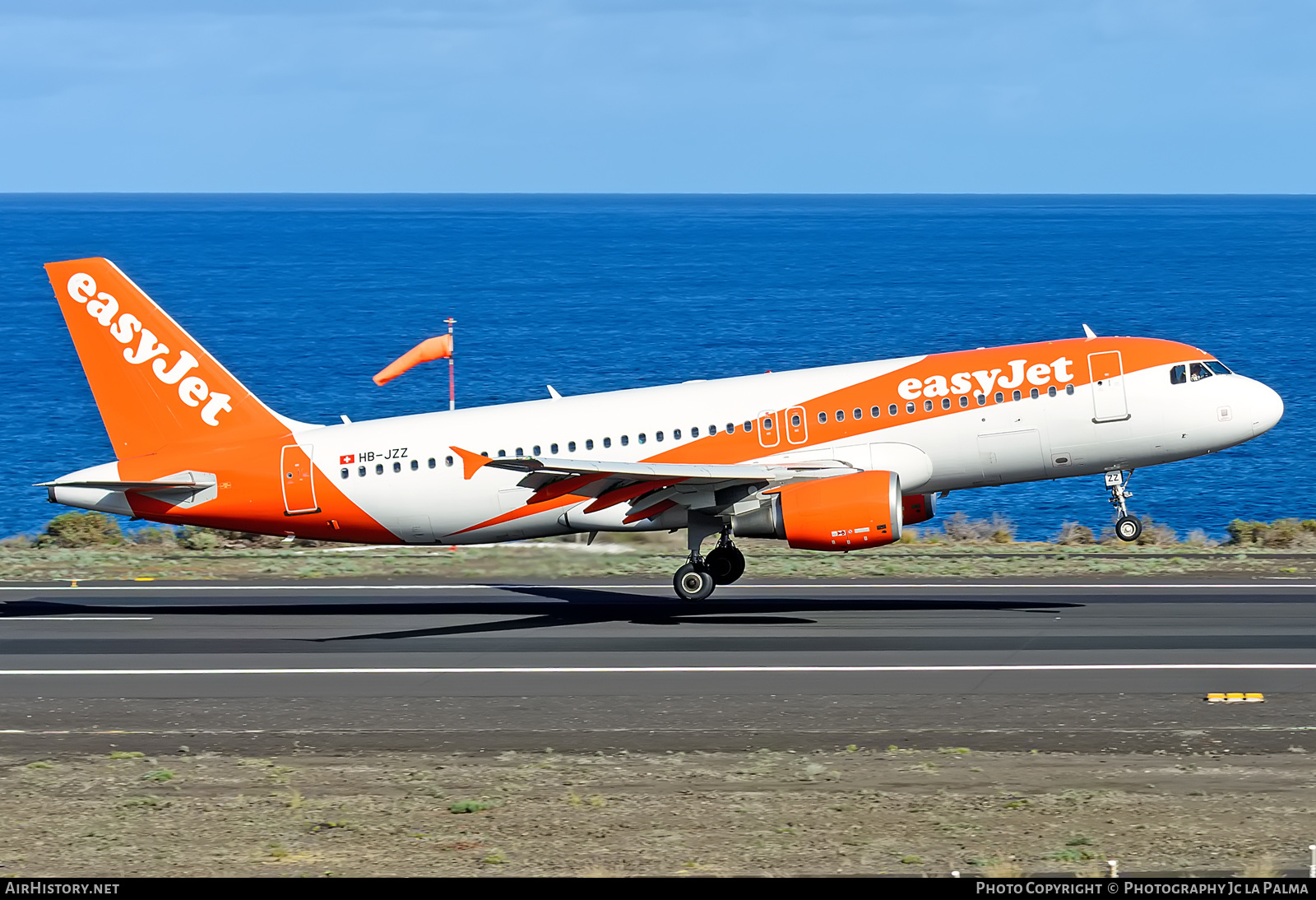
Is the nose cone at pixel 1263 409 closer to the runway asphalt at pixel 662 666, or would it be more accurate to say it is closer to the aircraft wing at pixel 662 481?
the runway asphalt at pixel 662 666

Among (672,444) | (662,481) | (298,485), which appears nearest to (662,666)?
(662,481)

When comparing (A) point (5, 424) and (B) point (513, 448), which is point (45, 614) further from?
(A) point (5, 424)

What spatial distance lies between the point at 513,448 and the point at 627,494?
8.43 ft

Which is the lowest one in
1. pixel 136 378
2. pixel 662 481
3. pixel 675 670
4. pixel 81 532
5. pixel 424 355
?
pixel 675 670

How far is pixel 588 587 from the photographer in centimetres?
3259

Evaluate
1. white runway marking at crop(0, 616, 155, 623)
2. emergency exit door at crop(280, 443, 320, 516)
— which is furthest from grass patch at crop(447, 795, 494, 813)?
emergency exit door at crop(280, 443, 320, 516)

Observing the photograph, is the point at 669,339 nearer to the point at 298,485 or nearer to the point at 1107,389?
the point at 298,485

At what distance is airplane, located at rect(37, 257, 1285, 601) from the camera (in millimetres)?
27578

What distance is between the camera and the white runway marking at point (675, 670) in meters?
22.0

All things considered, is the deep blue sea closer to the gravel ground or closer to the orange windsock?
the orange windsock

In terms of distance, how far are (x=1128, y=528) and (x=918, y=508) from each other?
12.6ft

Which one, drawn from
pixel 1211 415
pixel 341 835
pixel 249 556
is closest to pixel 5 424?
pixel 249 556

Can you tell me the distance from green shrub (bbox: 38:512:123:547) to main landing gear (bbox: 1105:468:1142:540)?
27802 mm

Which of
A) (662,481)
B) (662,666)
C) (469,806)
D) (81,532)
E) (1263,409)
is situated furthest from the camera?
(81,532)
